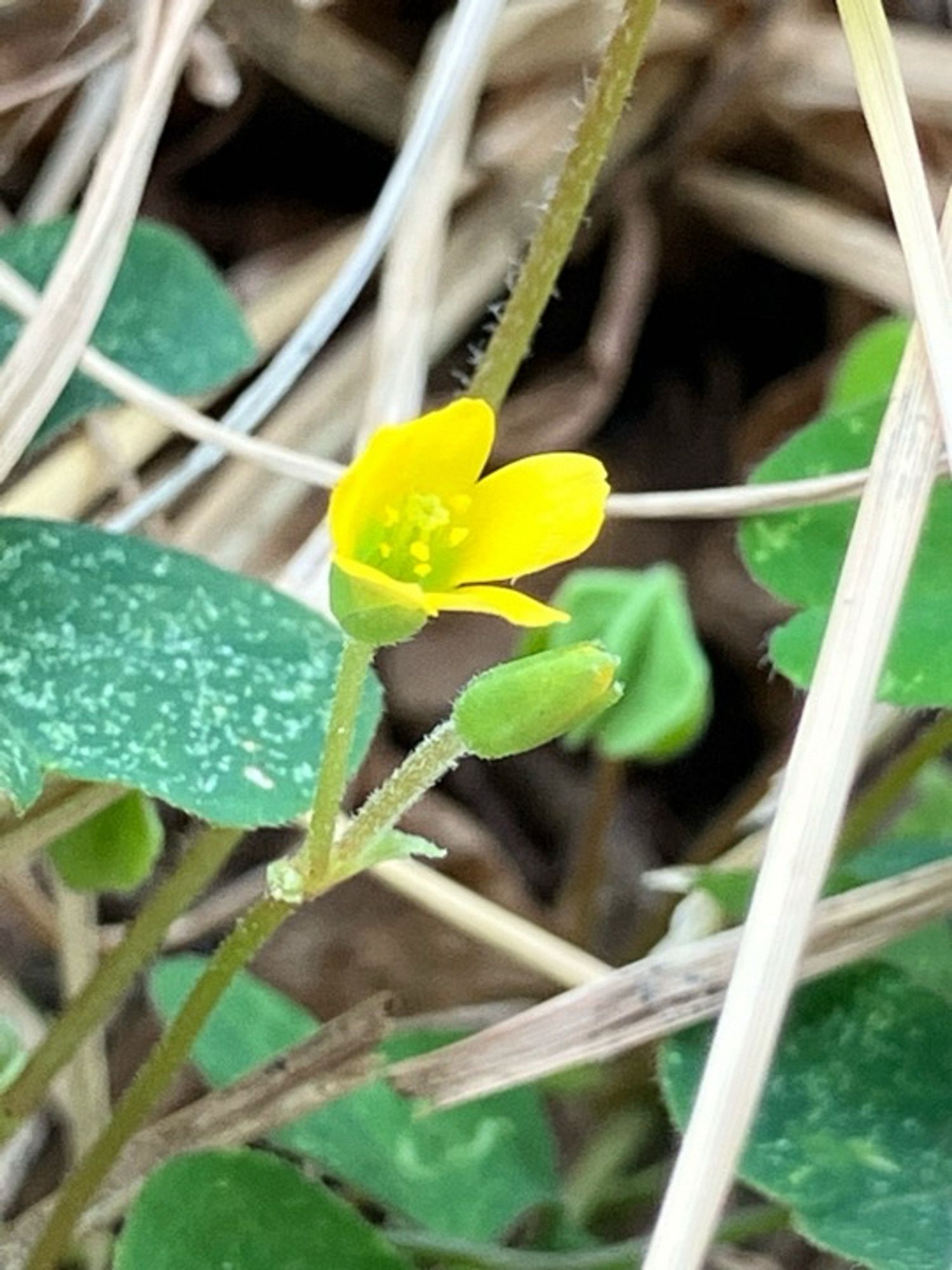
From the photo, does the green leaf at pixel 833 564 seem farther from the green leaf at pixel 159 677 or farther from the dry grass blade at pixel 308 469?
the green leaf at pixel 159 677

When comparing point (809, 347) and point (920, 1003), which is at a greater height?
point (809, 347)

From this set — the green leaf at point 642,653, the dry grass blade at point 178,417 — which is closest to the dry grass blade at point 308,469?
the dry grass blade at point 178,417

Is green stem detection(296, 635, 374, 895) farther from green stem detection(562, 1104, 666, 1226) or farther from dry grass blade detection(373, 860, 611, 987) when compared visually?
green stem detection(562, 1104, 666, 1226)

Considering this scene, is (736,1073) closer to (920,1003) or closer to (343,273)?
(920,1003)

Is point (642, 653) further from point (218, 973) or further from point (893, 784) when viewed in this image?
point (218, 973)

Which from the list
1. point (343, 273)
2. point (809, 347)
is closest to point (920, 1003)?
point (343, 273)

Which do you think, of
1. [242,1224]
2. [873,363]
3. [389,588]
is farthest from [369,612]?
[873,363]
